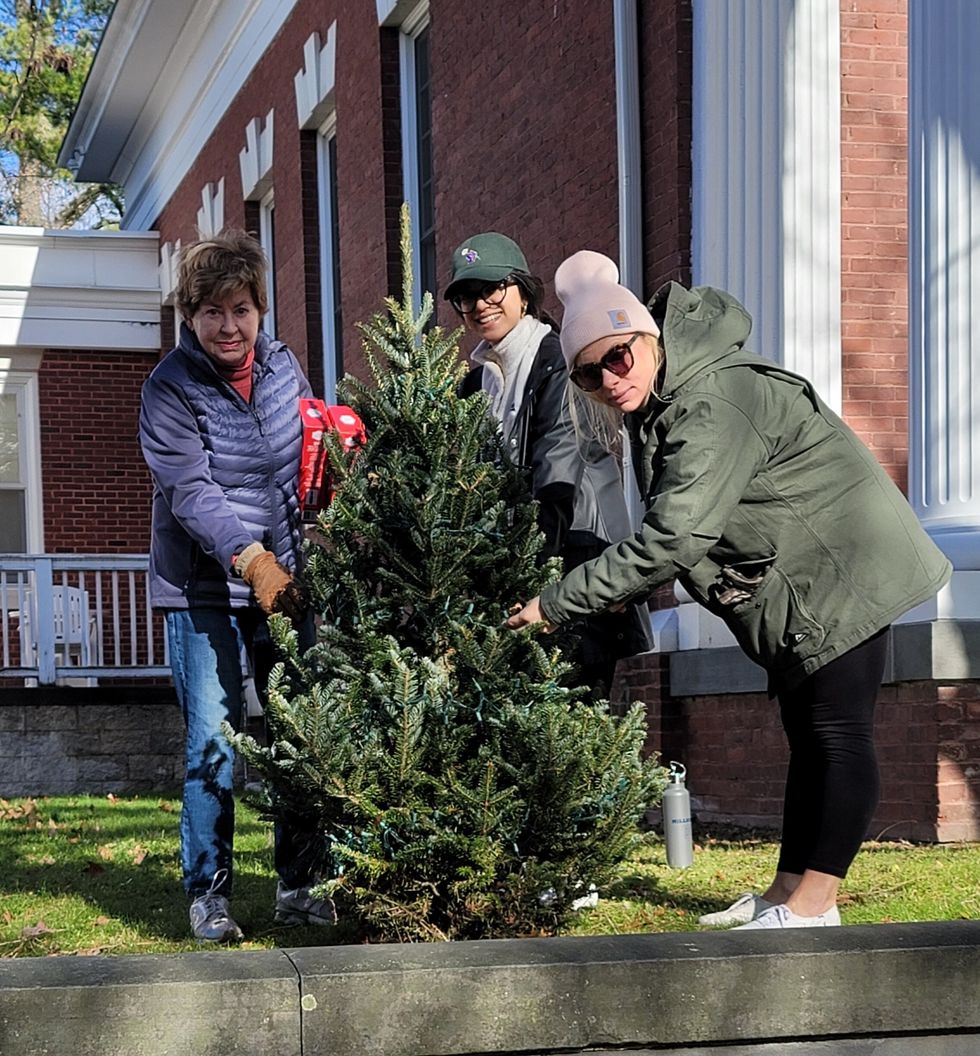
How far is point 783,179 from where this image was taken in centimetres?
799

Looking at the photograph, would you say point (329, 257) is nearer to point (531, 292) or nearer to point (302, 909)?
point (531, 292)

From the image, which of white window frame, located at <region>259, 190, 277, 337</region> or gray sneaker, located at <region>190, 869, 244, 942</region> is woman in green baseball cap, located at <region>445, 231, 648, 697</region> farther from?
white window frame, located at <region>259, 190, 277, 337</region>

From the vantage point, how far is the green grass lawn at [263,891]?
497 centimetres

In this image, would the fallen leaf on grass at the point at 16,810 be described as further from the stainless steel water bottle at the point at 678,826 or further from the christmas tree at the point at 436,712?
the christmas tree at the point at 436,712

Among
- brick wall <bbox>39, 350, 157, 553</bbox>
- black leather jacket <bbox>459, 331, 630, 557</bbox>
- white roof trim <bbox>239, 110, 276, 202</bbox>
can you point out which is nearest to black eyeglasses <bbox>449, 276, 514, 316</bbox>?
black leather jacket <bbox>459, 331, 630, 557</bbox>

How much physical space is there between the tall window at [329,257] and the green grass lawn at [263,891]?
8.14m

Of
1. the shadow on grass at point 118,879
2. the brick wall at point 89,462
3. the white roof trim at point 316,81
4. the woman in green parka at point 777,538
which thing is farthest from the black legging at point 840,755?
the brick wall at point 89,462

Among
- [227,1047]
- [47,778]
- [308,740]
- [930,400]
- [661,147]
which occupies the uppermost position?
[661,147]

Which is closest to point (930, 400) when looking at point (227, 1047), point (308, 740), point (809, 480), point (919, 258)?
point (919, 258)

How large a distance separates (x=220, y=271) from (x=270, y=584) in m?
0.90

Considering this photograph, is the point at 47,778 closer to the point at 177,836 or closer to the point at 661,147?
the point at 177,836

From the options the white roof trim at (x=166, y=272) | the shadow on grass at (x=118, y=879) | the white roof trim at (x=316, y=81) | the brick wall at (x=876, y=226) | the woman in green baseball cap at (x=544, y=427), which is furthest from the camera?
the white roof trim at (x=166, y=272)

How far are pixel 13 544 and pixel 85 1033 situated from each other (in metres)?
18.3

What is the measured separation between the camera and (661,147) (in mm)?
8883
